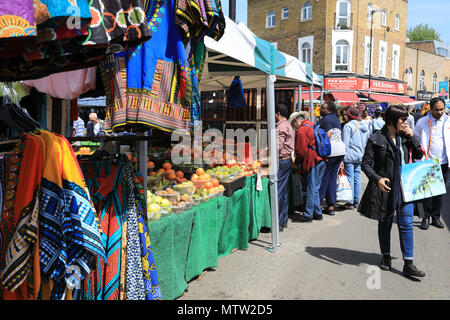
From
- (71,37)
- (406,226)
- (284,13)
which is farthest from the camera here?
(284,13)

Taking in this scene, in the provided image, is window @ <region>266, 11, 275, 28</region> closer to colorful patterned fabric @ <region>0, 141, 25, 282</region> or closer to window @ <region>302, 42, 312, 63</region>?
window @ <region>302, 42, 312, 63</region>

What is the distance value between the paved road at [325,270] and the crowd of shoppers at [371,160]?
0.33m

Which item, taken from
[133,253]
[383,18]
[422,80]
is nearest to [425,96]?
[422,80]

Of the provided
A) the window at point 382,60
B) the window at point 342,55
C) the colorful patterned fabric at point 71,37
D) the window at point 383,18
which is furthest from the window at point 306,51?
the colorful patterned fabric at point 71,37

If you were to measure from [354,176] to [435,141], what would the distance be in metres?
1.93

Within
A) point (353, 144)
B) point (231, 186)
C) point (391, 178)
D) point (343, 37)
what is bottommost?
point (231, 186)

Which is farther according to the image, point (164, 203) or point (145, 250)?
point (164, 203)

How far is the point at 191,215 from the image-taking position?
14.3 ft

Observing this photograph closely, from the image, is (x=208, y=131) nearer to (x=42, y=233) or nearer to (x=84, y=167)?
(x=84, y=167)

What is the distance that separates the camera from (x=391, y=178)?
14.9 ft

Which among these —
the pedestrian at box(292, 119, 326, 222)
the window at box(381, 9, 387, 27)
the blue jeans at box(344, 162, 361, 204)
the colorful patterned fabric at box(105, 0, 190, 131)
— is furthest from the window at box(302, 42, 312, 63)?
the colorful patterned fabric at box(105, 0, 190, 131)

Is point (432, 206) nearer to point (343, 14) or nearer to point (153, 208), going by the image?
point (153, 208)

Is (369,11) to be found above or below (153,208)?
above
